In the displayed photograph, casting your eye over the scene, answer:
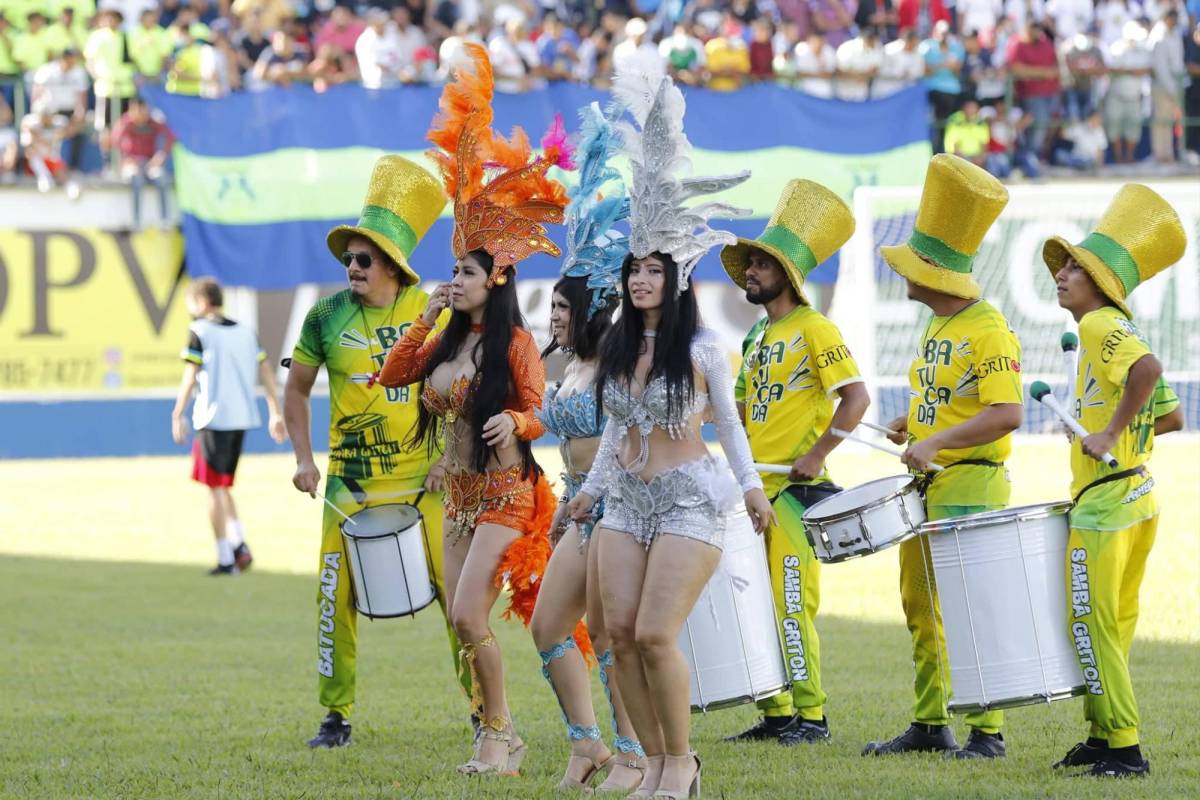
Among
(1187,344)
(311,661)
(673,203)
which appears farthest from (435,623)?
(1187,344)

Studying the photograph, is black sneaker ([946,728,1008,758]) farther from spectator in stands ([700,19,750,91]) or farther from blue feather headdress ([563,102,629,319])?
spectator in stands ([700,19,750,91])

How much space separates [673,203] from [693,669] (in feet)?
5.41

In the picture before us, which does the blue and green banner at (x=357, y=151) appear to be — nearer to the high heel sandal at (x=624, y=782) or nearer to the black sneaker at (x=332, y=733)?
the black sneaker at (x=332, y=733)

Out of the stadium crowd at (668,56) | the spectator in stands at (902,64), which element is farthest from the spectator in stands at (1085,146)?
the spectator in stands at (902,64)

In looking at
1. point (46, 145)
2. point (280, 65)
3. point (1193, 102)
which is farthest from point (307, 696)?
point (1193, 102)

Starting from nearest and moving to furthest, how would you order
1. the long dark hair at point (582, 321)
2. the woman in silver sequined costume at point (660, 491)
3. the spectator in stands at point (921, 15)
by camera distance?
1. the woman in silver sequined costume at point (660, 491)
2. the long dark hair at point (582, 321)
3. the spectator in stands at point (921, 15)

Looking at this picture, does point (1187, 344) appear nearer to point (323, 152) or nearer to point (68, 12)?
point (323, 152)

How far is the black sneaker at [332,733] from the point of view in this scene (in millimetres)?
7395

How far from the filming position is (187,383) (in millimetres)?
13617

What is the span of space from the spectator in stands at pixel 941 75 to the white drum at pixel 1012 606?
63.8 ft

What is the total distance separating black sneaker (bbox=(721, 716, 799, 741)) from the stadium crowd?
17.0 meters

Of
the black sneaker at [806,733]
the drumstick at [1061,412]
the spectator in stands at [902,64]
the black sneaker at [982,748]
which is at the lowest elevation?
the black sneaker at [982,748]

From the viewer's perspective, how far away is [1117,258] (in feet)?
22.0

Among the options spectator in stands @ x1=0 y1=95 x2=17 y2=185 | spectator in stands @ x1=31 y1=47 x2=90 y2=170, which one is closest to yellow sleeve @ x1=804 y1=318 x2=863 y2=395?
spectator in stands @ x1=31 y1=47 x2=90 y2=170
